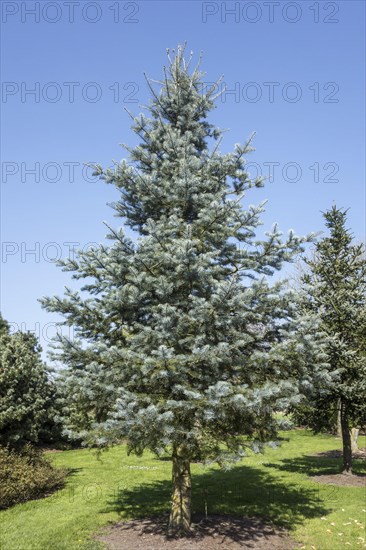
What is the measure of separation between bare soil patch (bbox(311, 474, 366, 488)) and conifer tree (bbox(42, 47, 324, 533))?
7.18 metres

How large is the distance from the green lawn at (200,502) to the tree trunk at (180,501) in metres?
1.71

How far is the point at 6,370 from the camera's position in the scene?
1562cm

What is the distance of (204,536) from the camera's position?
9273 mm

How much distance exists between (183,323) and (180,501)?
4.16 meters

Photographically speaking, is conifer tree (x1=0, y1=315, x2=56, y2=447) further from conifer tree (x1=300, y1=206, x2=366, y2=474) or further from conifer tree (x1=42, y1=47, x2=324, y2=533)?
conifer tree (x1=300, y1=206, x2=366, y2=474)

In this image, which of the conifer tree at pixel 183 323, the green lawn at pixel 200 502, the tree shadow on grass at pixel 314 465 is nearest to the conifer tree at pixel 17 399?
the green lawn at pixel 200 502

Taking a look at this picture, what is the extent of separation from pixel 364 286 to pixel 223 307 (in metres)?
9.77

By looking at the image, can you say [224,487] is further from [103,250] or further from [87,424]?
[103,250]

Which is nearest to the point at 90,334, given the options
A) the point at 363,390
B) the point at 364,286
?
the point at 363,390

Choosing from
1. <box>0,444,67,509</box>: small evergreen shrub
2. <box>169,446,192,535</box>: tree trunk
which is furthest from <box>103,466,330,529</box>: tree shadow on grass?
<box>0,444,67,509</box>: small evergreen shrub

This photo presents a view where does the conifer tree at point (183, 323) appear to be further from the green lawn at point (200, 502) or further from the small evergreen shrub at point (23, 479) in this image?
the small evergreen shrub at point (23, 479)

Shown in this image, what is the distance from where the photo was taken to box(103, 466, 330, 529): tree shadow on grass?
36.0 feet

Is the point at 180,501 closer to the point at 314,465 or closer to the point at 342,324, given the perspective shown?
the point at 342,324

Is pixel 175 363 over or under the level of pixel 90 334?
under
